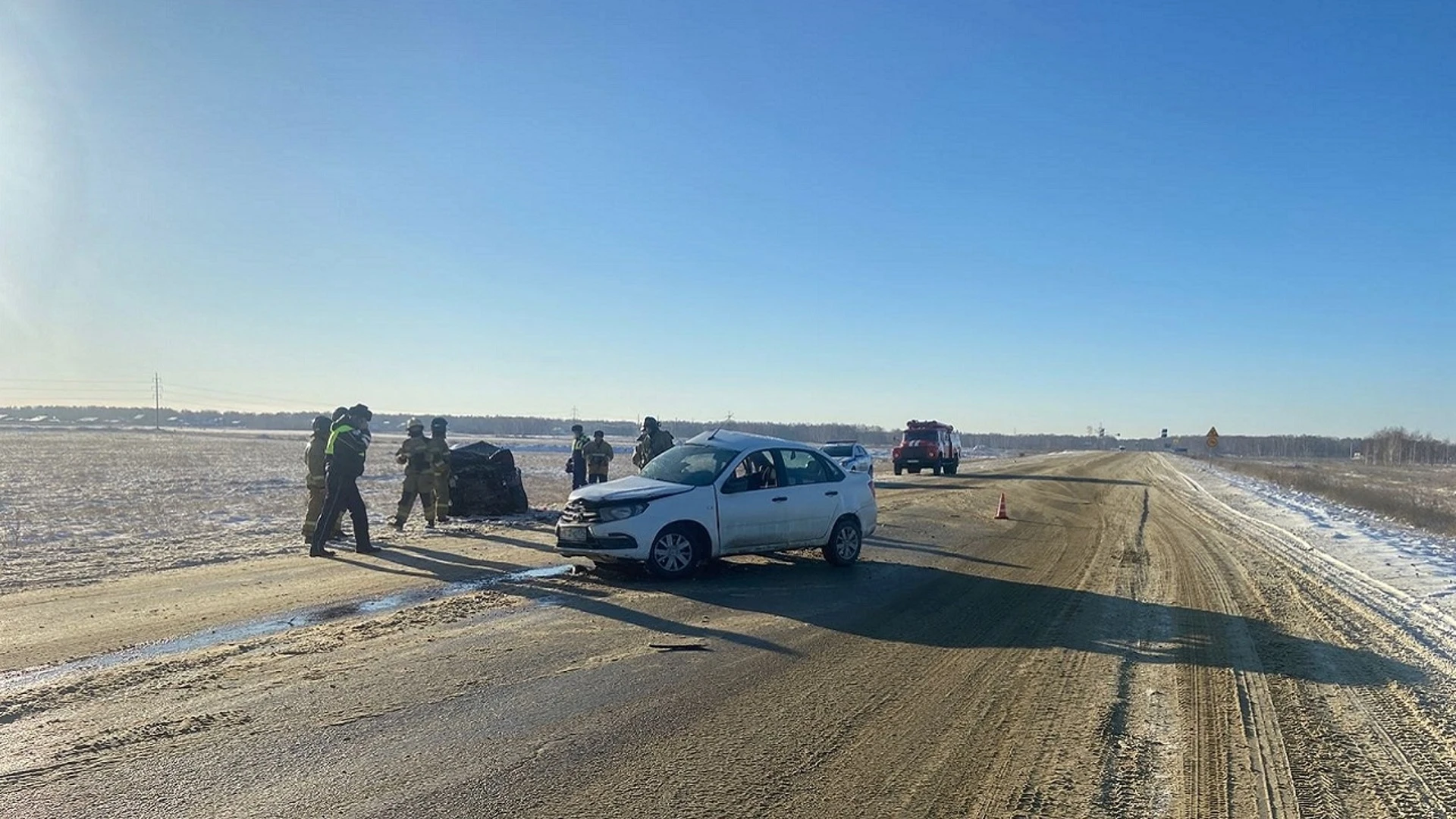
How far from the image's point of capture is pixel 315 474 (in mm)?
14328

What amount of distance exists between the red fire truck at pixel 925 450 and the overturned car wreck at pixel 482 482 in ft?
78.5

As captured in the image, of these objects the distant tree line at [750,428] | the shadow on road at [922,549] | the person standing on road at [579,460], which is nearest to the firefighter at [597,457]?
the person standing on road at [579,460]

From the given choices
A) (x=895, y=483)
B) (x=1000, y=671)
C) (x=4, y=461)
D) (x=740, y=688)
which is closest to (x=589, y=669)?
(x=740, y=688)

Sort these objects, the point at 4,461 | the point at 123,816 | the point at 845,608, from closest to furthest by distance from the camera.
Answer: the point at 123,816 → the point at 845,608 → the point at 4,461

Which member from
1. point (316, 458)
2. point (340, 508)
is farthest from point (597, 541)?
point (316, 458)

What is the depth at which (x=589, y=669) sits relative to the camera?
6.93m

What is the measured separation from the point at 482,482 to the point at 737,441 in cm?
714

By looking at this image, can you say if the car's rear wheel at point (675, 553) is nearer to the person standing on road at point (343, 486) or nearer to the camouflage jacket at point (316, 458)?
the person standing on road at point (343, 486)

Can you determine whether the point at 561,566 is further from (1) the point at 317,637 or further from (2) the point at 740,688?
(2) the point at 740,688

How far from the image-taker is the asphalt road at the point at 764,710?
464 cm

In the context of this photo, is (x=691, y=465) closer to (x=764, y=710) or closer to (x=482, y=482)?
(x=764, y=710)

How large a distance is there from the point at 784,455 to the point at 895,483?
834 inches

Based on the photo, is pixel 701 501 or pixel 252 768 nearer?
pixel 252 768

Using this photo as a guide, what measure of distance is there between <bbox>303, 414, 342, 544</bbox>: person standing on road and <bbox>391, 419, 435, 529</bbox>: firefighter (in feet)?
4.80
